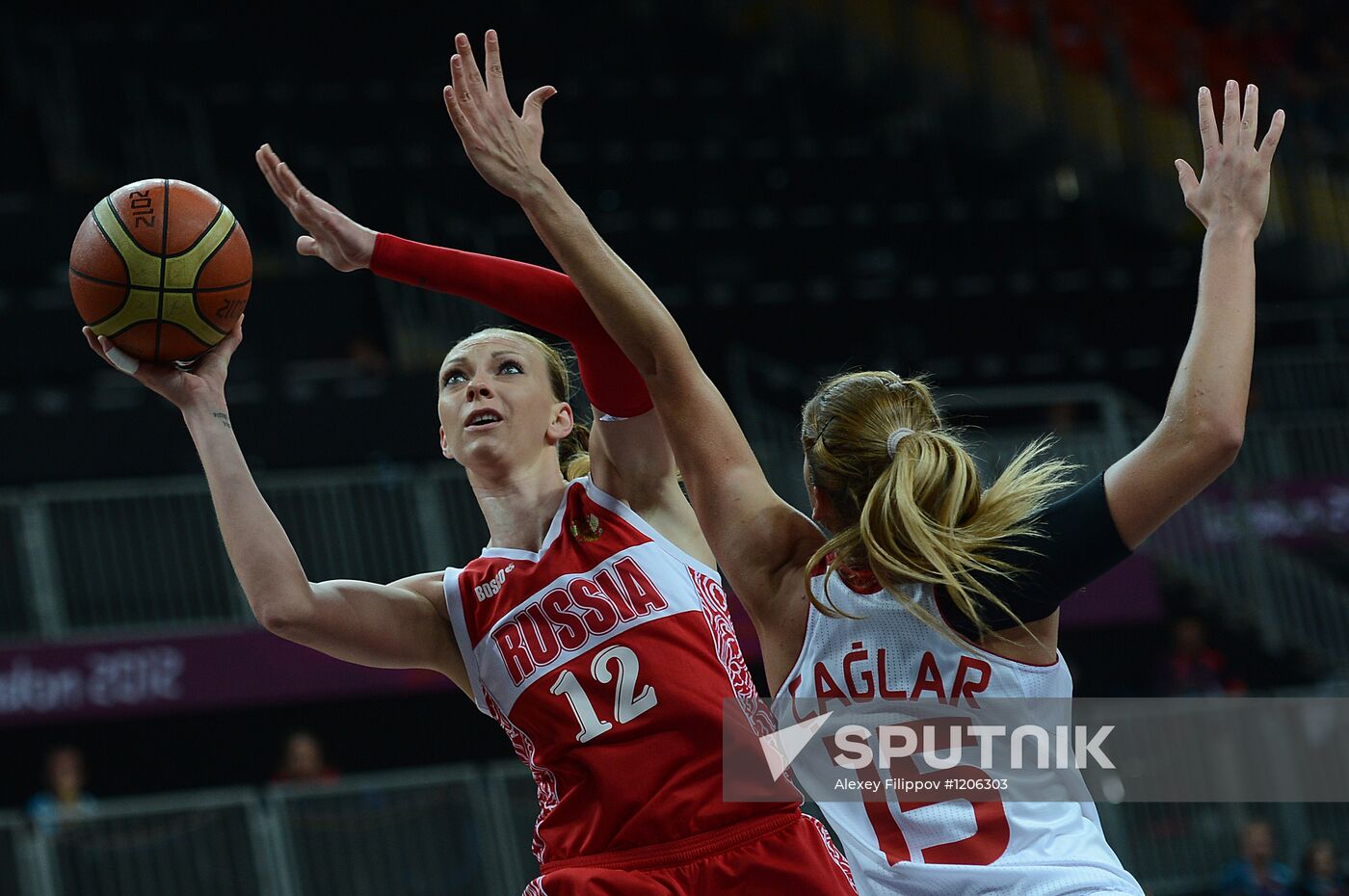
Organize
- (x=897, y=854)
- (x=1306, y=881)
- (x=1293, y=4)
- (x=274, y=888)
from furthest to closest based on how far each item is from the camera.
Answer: (x=1293, y=4)
(x=1306, y=881)
(x=274, y=888)
(x=897, y=854)

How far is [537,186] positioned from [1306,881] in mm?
8125

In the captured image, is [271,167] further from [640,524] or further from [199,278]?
[640,524]

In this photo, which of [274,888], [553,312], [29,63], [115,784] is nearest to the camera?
[553,312]

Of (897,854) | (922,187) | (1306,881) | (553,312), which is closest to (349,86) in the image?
(922,187)

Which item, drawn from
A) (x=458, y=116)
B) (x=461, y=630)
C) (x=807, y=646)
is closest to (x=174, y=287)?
(x=458, y=116)

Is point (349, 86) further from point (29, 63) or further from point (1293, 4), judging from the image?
point (1293, 4)

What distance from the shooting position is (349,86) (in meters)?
14.1

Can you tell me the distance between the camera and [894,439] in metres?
2.84

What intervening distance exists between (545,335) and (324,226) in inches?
201

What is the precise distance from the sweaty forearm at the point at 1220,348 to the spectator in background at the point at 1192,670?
28.9 ft

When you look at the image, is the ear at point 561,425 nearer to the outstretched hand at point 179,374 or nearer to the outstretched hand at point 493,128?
the outstretched hand at point 179,374

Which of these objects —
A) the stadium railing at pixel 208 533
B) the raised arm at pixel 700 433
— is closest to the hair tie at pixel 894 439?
the raised arm at pixel 700 433

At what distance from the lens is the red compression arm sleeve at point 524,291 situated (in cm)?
358

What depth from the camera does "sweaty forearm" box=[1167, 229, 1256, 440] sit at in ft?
8.18
